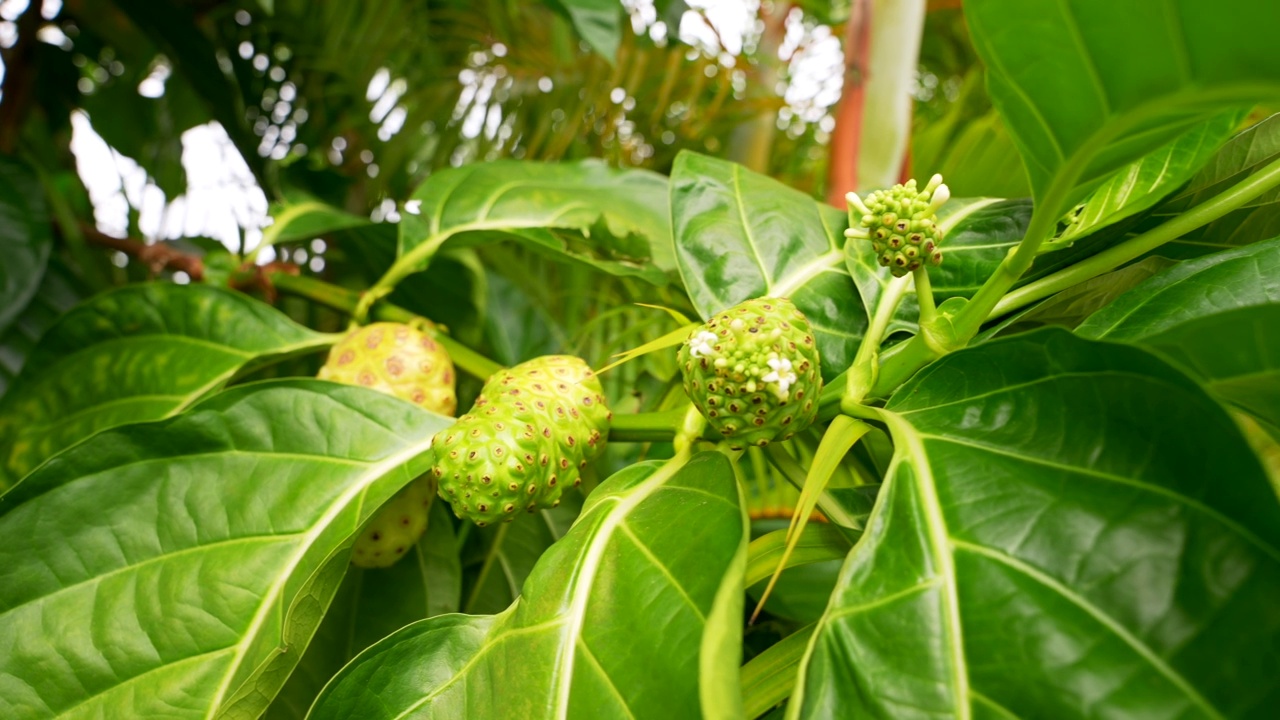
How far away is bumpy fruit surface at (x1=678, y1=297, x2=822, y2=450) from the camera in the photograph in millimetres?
364

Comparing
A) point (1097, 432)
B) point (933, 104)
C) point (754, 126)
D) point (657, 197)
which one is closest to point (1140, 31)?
point (1097, 432)

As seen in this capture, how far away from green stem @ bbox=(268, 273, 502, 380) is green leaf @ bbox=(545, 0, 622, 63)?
339mm

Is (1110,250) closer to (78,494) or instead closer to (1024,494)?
(1024,494)

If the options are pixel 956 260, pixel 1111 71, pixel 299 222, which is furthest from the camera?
pixel 299 222

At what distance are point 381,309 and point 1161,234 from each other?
1.84ft

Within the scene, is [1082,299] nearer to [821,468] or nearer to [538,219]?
[821,468]

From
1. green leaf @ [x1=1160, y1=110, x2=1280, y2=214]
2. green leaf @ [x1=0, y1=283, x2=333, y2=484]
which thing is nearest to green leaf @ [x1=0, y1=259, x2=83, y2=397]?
green leaf @ [x1=0, y1=283, x2=333, y2=484]

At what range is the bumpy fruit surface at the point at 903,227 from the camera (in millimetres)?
385

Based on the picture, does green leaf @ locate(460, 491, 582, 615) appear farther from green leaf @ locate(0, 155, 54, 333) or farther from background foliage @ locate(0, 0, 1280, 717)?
green leaf @ locate(0, 155, 54, 333)

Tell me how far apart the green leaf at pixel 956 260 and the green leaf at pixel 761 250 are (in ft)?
0.07

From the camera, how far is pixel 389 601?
578mm

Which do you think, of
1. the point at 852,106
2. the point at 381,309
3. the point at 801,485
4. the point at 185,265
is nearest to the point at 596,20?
the point at 852,106

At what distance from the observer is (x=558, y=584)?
368 millimetres

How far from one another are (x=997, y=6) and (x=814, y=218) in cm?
28
